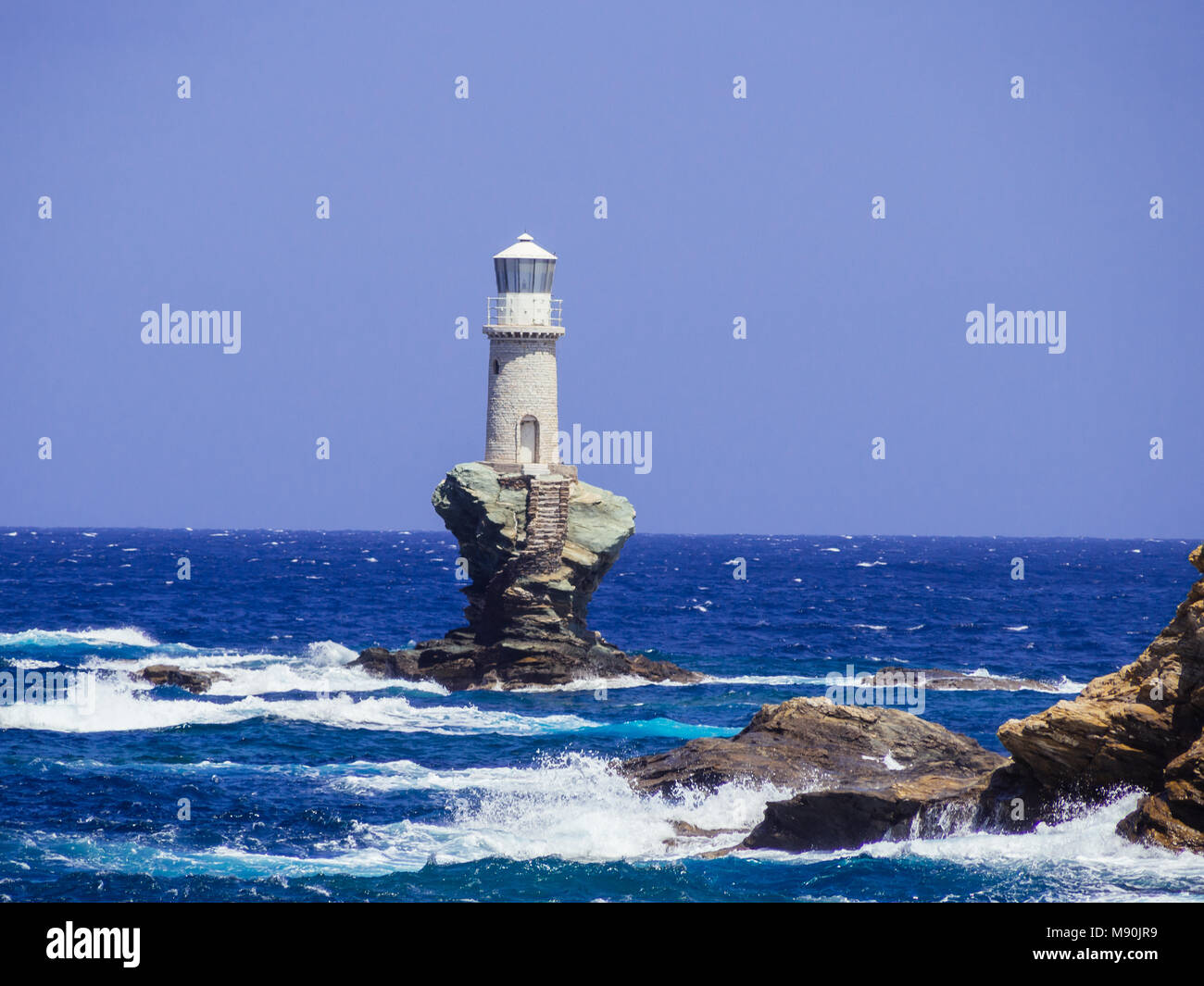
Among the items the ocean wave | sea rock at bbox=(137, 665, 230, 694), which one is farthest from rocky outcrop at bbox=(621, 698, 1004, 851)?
sea rock at bbox=(137, 665, 230, 694)

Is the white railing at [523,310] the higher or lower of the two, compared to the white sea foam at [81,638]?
higher

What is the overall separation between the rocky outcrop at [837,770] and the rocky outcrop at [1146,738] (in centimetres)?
198

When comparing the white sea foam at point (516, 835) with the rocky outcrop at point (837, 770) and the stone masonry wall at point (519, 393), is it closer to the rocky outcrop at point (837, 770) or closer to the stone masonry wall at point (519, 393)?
the rocky outcrop at point (837, 770)

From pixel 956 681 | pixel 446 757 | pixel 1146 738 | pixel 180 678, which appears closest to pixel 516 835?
pixel 446 757

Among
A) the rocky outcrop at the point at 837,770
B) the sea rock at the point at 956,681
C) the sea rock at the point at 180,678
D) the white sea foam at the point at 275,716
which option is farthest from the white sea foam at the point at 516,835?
the sea rock at the point at 956,681

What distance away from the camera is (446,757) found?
3650 cm

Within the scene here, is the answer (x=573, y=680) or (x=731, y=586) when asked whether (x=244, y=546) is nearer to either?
(x=731, y=586)

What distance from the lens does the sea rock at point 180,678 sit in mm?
48406

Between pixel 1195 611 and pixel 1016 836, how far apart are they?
4.41 meters

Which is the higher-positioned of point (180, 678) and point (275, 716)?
point (180, 678)

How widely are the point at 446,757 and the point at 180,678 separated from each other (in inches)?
627

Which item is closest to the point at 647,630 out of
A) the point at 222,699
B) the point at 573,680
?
the point at 573,680

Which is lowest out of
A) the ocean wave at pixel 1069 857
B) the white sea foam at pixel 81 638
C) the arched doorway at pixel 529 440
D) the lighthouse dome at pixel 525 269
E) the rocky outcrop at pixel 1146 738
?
the white sea foam at pixel 81 638

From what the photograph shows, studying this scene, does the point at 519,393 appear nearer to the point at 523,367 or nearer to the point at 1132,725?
the point at 523,367
